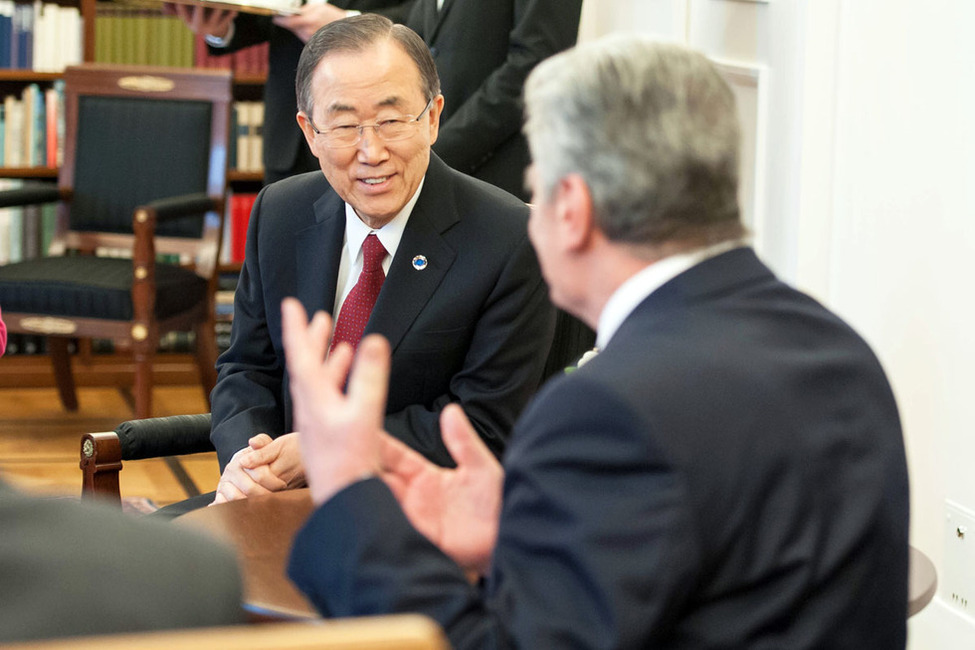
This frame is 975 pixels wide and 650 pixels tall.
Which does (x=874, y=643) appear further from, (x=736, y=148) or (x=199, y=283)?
(x=199, y=283)

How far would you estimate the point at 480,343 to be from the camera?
212 centimetres

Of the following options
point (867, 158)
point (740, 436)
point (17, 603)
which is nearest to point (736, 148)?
point (740, 436)

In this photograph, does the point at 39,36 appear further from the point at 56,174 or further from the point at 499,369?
the point at 499,369

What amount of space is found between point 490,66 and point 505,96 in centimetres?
18

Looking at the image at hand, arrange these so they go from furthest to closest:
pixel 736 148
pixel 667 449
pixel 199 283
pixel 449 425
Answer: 1. pixel 199 283
2. pixel 449 425
3. pixel 736 148
4. pixel 667 449

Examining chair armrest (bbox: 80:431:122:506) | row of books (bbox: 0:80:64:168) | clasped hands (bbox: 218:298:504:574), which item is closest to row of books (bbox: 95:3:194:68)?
row of books (bbox: 0:80:64:168)

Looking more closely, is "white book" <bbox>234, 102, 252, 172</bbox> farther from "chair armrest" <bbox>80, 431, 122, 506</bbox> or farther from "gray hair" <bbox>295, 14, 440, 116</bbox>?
"chair armrest" <bbox>80, 431, 122, 506</bbox>

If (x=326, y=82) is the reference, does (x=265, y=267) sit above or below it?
below

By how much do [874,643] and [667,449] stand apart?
32cm

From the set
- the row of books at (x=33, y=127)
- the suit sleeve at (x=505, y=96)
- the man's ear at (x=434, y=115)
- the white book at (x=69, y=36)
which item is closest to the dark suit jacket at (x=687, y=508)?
the man's ear at (x=434, y=115)

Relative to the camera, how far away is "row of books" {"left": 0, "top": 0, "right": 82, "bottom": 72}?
501 centimetres

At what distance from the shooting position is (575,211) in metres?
1.16

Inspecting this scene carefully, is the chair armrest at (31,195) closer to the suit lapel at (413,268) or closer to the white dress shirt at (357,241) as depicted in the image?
the white dress shirt at (357,241)

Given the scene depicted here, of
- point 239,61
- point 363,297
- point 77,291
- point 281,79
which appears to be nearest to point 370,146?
point 363,297
